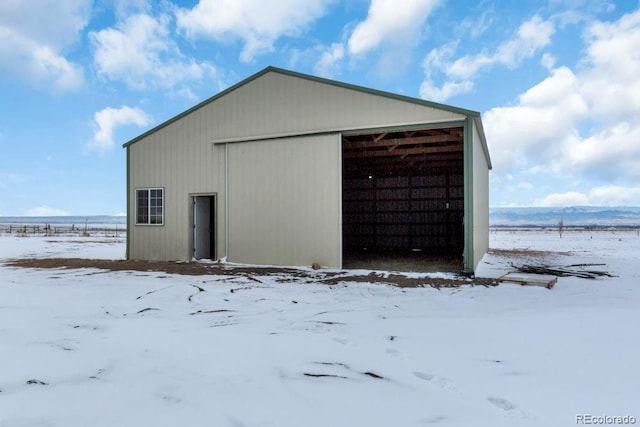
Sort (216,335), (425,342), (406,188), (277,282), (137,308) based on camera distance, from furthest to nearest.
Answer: (406,188) < (277,282) < (137,308) < (216,335) < (425,342)

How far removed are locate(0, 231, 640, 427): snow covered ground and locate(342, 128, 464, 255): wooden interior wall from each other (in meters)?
10.3

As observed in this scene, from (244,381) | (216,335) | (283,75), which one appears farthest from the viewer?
(283,75)

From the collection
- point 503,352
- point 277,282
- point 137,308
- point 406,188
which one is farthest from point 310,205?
point 406,188

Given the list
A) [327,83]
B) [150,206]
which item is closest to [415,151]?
[327,83]

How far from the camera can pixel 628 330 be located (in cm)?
422

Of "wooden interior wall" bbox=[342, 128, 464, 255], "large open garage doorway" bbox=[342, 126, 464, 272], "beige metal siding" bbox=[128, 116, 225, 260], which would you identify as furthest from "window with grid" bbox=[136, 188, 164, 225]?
"wooden interior wall" bbox=[342, 128, 464, 255]

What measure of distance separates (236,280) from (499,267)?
714 cm

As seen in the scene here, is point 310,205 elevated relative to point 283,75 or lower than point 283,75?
lower

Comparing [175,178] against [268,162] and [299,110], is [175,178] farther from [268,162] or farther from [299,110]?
[299,110]

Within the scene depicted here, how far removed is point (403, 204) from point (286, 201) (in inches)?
338

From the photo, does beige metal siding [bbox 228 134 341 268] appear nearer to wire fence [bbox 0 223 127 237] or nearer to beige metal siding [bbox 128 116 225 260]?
beige metal siding [bbox 128 116 225 260]

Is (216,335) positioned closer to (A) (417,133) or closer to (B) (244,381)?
(B) (244,381)

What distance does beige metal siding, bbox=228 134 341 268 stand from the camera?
964 centimetres

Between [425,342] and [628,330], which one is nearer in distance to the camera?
[425,342]
